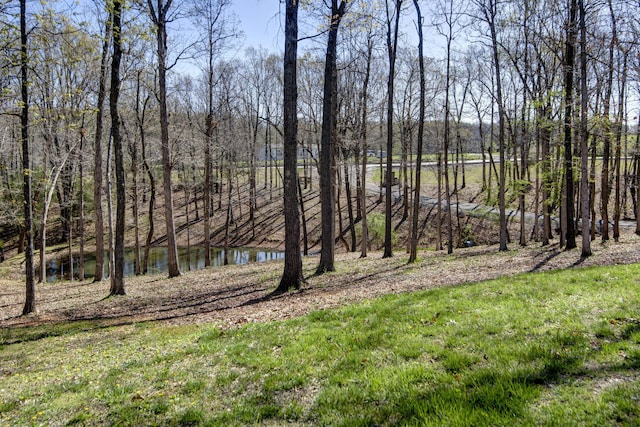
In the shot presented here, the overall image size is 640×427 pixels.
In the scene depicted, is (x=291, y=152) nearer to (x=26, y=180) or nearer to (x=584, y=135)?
(x=26, y=180)

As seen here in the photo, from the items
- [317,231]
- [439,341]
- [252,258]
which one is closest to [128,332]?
[439,341]

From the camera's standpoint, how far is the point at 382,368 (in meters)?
4.72

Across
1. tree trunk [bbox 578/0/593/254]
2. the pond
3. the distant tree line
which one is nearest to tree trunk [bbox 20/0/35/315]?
the distant tree line

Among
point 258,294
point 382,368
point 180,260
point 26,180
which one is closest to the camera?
point 382,368

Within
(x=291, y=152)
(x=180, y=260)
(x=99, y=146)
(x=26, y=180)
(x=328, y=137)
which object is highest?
(x=99, y=146)

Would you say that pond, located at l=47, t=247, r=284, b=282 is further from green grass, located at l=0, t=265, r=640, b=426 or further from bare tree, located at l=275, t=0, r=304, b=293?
green grass, located at l=0, t=265, r=640, b=426

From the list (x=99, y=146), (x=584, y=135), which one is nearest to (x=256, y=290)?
(x=99, y=146)

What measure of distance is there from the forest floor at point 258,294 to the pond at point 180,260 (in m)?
13.6

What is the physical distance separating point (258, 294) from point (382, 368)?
717 cm

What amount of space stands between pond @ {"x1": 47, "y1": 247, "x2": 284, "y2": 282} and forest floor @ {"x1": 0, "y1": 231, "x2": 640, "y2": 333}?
13570 mm

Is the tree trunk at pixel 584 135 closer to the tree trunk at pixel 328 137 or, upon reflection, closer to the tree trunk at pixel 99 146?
the tree trunk at pixel 328 137

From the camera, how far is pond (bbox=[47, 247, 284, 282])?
94.8 ft

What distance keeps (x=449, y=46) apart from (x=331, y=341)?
57.2 feet

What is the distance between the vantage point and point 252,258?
31781mm
